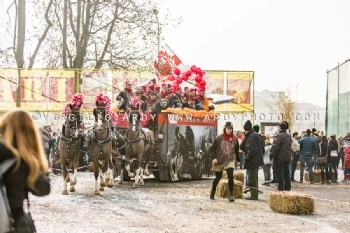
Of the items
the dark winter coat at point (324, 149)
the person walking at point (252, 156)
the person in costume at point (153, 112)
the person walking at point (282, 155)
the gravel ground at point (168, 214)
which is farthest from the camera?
the dark winter coat at point (324, 149)

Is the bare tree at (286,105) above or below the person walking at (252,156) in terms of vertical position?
above

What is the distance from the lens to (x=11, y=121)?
18.4 ft

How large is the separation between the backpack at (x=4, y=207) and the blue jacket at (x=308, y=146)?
2026 centimetres

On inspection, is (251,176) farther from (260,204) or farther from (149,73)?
(149,73)

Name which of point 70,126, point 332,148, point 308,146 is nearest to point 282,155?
point 70,126

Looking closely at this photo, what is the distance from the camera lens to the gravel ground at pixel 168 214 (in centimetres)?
1155

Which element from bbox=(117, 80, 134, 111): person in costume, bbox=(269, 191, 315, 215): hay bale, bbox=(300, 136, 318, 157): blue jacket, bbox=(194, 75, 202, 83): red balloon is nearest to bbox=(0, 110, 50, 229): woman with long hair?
bbox=(269, 191, 315, 215): hay bale

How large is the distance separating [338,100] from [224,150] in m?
18.5

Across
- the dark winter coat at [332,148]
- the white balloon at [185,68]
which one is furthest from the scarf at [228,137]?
the dark winter coat at [332,148]

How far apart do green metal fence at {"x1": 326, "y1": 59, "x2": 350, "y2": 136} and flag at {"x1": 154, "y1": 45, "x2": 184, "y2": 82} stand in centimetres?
973

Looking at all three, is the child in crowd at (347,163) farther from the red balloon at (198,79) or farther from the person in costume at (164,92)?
the person in costume at (164,92)

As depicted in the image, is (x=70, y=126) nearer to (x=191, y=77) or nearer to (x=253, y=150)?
(x=253, y=150)

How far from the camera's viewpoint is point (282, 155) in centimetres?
1831

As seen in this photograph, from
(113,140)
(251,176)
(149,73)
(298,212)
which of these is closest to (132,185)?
(113,140)
